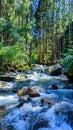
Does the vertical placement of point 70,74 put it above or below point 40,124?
below

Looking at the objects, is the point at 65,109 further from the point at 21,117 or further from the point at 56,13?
the point at 56,13

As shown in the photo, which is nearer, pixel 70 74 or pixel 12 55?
pixel 70 74

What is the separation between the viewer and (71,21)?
3322 centimetres

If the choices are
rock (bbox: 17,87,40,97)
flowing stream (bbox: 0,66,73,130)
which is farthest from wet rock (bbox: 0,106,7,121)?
rock (bbox: 17,87,40,97)

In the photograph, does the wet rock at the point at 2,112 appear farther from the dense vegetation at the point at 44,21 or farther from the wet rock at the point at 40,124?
the dense vegetation at the point at 44,21

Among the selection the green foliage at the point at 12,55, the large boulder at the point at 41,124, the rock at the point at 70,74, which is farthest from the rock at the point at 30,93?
the green foliage at the point at 12,55

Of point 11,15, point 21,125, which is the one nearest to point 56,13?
point 11,15

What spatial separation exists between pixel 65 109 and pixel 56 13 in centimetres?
2585

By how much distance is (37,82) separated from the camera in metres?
13.3

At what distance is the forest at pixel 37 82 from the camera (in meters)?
6.66

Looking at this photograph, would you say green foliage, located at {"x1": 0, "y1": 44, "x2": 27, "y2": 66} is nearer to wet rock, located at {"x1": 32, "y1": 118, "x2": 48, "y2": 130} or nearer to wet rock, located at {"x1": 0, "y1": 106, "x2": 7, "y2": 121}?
wet rock, located at {"x1": 0, "y1": 106, "x2": 7, "y2": 121}

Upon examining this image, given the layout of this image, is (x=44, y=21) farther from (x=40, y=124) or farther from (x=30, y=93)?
(x=40, y=124)

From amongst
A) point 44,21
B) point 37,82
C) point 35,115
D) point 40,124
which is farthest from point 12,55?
point 44,21

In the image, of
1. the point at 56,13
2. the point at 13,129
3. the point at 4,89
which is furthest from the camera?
the point at 56,13
